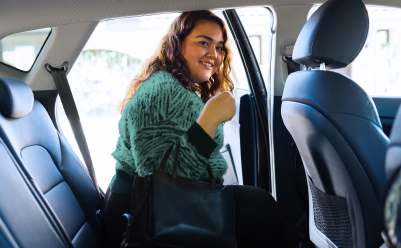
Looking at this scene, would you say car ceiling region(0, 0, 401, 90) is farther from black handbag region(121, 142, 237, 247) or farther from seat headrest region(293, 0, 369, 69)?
black handbag region(121, 142, 237, 247)

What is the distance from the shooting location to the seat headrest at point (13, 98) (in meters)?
1.06

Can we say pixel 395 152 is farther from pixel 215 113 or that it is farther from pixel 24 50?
pixel 24 50

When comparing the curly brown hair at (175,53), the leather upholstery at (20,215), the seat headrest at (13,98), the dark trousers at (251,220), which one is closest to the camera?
the leather upholstery at (20,215)

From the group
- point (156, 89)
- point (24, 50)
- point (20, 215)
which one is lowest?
point (20, 215)

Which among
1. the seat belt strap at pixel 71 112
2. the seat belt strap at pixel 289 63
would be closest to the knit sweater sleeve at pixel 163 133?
the seat belt strap at pixel 71 112

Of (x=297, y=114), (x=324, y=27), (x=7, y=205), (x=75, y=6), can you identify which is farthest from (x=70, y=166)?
(x=324, y=27)

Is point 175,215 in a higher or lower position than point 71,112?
lower

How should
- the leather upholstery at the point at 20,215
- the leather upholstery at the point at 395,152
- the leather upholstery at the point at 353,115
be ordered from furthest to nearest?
1. the leather upholstery at the point at 353,115
2. the leather upholstery at the point at 20,215
3. the leather upholstery at the point at 395,152

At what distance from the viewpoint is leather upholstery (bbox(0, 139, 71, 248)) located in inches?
30.9

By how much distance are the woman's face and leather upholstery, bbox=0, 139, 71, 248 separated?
2.57 ft

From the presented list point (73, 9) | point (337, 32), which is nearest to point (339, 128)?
point (337, 32)

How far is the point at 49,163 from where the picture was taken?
1.26 metres

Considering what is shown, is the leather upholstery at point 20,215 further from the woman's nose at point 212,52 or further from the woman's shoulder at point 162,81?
the woman's nose at point 212,52

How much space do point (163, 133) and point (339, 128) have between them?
0.52 metres
